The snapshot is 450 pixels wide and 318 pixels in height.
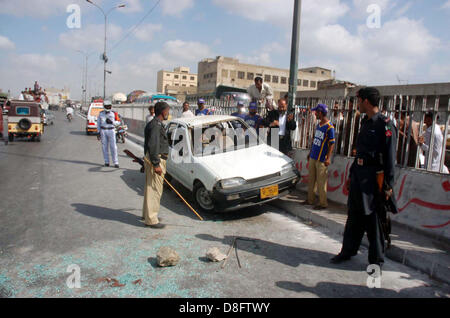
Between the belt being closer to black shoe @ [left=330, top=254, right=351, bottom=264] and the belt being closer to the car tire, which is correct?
black shoe @ [left=330, top=254, right=351, bottom=264]

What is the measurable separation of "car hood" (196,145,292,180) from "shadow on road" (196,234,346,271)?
107 cm

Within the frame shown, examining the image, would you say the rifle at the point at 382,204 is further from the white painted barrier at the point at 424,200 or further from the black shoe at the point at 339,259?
the white painted barrier at the point at 424,200

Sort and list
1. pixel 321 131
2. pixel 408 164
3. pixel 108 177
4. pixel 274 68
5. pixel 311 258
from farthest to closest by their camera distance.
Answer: pixel 274 68, pixel 108 177, pixel 321 131, pixel 408 164, pixel 311 258

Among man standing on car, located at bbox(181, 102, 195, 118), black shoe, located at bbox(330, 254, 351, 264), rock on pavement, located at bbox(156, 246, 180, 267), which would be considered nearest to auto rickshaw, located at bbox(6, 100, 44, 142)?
man standing on car, located at bbox(181, 102, 195, 118)

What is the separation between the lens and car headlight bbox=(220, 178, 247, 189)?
4.93m

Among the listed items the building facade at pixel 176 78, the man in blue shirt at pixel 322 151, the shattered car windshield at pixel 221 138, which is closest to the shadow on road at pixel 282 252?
the man in blue shirt at pixel 322 151

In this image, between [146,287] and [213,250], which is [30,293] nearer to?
[146,287]

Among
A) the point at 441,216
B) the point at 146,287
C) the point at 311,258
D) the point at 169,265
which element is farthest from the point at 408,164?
the point at 146,287

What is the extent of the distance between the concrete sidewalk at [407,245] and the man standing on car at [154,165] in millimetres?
2459

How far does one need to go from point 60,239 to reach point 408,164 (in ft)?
17.4

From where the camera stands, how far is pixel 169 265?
3.50m

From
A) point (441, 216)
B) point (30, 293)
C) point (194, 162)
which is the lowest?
point (30, 293)

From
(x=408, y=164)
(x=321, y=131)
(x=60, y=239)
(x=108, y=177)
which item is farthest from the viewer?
(x=108, y=177)

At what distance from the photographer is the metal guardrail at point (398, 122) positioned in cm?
466
